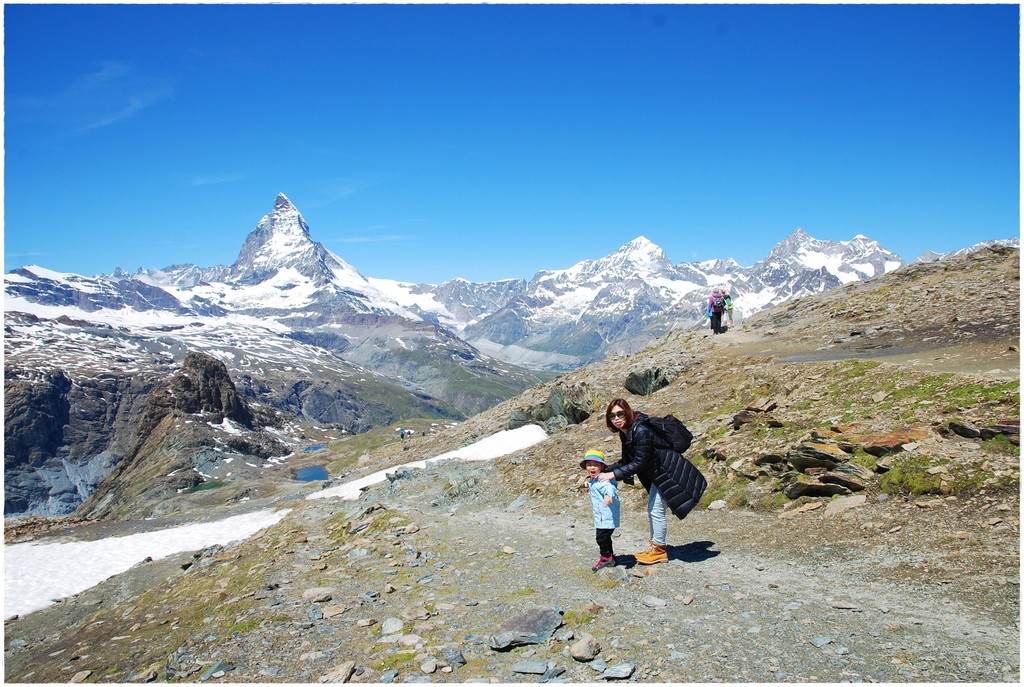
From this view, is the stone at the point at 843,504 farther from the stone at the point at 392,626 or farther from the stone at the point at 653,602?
the stone at the point at 392,626

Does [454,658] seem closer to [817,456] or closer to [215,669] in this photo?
[215,669]

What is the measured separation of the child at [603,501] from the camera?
1238 cm

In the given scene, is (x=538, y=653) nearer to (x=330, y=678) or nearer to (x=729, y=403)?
(x=330, y=678)

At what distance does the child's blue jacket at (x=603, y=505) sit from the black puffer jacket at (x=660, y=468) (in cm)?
30

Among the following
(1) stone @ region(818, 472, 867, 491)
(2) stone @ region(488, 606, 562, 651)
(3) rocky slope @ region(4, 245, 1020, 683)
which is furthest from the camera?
(1) stone @ region(818, 472, 867, 491)

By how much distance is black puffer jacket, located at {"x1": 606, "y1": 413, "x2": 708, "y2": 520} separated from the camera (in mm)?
12211

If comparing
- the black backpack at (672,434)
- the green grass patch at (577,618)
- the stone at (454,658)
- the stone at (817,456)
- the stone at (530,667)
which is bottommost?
the stone at (454,658)

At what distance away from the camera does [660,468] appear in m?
12.4

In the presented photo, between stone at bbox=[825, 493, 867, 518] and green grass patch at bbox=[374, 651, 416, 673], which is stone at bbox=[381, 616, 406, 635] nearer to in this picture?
green grass patch at bbox=[374, 651, 416, 673]

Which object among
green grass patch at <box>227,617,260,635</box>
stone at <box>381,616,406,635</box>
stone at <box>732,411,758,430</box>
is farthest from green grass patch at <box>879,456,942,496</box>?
green grass patch at <box>227,617,260,635</box>

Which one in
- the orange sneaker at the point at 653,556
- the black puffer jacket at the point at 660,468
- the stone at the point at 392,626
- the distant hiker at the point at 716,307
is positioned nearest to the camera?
the stone at the point at 392,626

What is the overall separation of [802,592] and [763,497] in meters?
5.94

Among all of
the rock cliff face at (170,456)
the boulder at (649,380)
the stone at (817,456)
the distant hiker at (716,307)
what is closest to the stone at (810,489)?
the stone at (817,456)

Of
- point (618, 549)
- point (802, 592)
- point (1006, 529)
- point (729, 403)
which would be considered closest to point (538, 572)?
point (618, 549)
